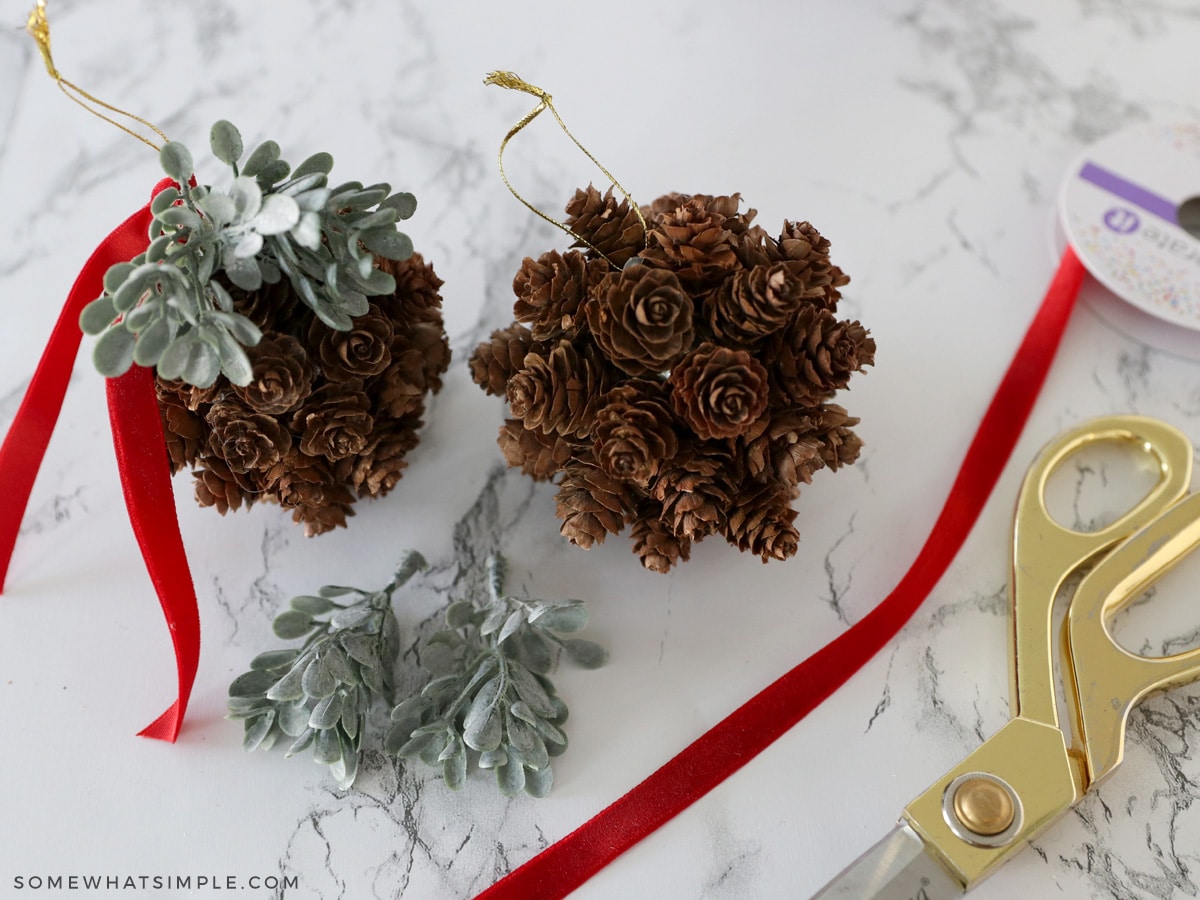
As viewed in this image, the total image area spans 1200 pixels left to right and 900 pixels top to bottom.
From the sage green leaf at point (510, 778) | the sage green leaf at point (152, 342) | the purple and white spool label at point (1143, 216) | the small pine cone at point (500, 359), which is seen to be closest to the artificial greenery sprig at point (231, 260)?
the sage green leaf at point (152, 342)

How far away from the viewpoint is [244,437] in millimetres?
699

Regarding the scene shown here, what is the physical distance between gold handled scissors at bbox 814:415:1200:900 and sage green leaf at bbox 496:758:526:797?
0.68 ft

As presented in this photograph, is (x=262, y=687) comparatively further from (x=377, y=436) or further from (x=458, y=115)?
(x=458, y=115)

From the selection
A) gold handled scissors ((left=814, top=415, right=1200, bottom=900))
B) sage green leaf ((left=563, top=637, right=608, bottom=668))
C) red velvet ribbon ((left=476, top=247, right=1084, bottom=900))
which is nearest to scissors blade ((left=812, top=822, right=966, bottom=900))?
gold handled scissors ((left=814, top=415, right=1200, bottom=900))

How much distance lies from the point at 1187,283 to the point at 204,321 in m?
0.83

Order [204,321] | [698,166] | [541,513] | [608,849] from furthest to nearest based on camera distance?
1. [698,166]
2. [541,513]
3. [608,849]
4. [204,321]

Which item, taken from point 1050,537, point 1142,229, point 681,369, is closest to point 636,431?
point 681,369

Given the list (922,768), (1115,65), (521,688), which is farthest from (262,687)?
(1115,65)

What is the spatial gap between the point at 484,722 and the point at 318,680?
11 centimetres

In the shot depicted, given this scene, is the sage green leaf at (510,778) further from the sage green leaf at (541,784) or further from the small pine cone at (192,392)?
the small pine cone at (192,392)

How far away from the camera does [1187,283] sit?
0.95m

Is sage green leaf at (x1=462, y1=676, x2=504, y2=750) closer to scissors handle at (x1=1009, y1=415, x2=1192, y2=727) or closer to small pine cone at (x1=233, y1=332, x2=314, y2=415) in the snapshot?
small pine cone at (x1=233, y1=332, x2=314, y2=415)

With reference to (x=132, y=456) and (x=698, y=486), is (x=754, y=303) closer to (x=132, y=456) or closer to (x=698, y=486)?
(x=698, y=486)

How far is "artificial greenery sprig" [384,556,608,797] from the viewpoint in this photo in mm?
714
